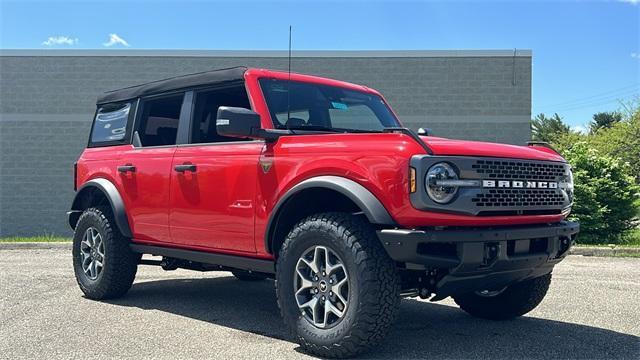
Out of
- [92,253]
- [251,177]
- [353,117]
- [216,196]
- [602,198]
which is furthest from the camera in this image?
[602,198]

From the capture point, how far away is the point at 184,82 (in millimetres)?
5695

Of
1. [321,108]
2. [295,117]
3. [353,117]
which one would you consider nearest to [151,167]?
[295,117]

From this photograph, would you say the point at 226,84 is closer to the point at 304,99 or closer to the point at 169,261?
the point at 304,99

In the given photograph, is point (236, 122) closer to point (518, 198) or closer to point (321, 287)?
point (321, 287)

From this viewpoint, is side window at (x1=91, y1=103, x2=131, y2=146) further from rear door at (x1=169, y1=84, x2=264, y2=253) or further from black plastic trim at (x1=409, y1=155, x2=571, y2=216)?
black plastic trim at (x1=409, y1=155, x2=571, y2=216)

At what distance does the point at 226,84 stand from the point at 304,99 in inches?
27.4

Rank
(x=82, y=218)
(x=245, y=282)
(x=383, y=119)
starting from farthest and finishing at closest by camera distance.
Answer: (x=245, y=282) → (x=82, y=218) → (x=383, y=119)

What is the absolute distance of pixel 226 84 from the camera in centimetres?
532

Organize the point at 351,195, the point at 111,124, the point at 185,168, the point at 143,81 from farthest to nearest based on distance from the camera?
the point at 143,81 < the point at 111,124 < the point at 185,168 < the point at 351,195

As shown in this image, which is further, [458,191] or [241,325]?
[241,325]

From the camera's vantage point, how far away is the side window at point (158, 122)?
19.8 feet

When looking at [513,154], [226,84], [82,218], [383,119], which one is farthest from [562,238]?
[82,218]

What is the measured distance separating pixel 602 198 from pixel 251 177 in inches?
386

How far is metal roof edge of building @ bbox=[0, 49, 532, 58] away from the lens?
17.2 m
